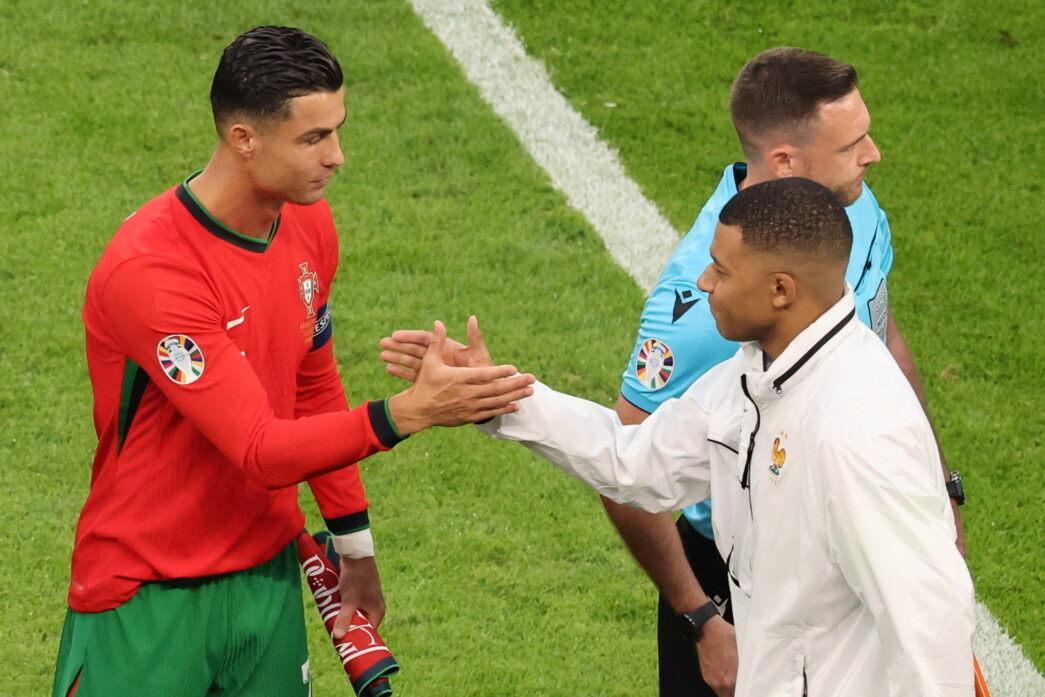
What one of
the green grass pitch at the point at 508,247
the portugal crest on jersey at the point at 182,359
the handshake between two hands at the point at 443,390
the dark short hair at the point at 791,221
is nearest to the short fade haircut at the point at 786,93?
the dark short hair at the point at 791,221

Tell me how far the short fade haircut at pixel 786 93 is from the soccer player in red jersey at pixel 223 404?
1.05 meters

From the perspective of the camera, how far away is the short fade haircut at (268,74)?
3.41 meters

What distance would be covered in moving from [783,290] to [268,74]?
1197mm

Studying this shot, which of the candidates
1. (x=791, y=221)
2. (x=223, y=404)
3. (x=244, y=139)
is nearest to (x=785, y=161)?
(x=791, y=221)

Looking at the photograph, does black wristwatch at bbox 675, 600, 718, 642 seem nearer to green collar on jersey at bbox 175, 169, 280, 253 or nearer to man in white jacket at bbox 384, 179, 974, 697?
man in white jacket at bbox 384, 179, 974, 697

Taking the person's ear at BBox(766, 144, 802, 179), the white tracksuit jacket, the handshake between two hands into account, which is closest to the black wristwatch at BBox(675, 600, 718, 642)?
the white tracksuit jacket

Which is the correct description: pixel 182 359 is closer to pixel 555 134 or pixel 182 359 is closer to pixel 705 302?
pixel 705 302

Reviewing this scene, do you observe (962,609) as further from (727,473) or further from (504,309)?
(504,309)

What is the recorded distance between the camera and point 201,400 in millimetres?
3223

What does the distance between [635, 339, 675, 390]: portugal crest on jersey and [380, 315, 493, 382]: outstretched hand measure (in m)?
0.39

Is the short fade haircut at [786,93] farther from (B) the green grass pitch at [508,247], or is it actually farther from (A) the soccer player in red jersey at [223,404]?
(B) the green grass pitch at [508,247]

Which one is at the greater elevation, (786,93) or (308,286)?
(786,93)

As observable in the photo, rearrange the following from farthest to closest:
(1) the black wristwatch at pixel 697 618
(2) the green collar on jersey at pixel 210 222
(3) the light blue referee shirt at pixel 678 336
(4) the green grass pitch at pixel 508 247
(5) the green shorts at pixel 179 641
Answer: (4) the green grass pitch at pixel 508 247
(1) the black wristwatch at pixel 697 618
(3) the light blue referee shirt at pixel 678 336
(5) the green shorts at pixel 179 641
(2) the green collar on jersey at pixel 210 222

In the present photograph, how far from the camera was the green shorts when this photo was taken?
354 cm
